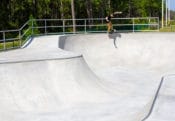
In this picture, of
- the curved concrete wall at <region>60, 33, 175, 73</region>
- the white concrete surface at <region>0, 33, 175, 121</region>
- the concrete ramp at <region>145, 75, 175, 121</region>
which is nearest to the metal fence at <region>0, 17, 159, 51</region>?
the curved concrete wall at <region>60, 33, 175, 73</region>

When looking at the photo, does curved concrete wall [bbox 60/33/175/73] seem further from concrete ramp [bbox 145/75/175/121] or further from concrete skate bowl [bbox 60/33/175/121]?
concrete ramp [bbox 145/75/175/121]

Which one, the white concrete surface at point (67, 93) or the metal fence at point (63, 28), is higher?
the metal fence at point (63, 28)

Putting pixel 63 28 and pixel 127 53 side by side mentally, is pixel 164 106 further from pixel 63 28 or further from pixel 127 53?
pixel 63 28

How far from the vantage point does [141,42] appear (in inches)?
786

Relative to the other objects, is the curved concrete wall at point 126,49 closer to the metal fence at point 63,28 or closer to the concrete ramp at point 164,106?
the metal fence at point 63,28

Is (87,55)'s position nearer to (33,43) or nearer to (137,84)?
(33,43)

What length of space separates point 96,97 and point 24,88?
2.46 m

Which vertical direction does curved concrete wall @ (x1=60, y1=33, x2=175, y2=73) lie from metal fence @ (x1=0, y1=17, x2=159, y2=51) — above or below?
below

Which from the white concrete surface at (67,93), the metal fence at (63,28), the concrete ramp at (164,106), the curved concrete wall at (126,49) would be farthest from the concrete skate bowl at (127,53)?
the concrete ramp at (164,106)

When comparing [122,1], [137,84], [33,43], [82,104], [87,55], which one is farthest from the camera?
[122,1]

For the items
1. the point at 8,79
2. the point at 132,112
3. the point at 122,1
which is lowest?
the point at 132,112

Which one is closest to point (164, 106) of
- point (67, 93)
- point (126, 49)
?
point (67, 93)

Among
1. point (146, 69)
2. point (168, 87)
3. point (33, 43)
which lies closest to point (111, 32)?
point (146, 69)

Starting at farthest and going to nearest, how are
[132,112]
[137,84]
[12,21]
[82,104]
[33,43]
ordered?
[12,21]
[33,43]
[137,84]
[82,104]
[132,112]
